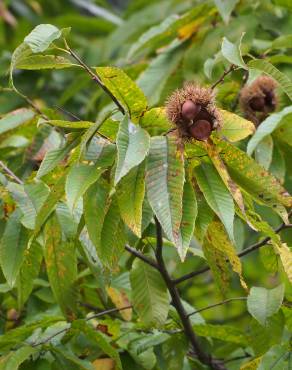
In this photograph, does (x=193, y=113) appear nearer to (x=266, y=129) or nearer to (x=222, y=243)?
(x=222, y=243)

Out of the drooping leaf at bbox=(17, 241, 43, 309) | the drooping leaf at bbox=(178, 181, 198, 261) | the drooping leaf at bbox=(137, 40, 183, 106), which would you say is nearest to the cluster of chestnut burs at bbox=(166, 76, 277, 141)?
the drooping leaf at bbox=(178, 181, 198, 261)

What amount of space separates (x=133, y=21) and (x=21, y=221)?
2048 millimetres

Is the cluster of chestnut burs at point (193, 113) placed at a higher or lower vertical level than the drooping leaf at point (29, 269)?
higher

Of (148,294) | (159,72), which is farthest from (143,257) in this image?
(159,72)

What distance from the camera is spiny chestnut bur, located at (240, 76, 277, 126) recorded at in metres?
2.38

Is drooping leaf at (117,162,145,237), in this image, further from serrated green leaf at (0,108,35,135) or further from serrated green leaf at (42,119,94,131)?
serrated green leaf at (0,108,35,135)

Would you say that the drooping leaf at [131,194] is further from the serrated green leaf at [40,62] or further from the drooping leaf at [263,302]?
the drooping leaf at [263,302]

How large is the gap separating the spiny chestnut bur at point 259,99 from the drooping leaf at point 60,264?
62 centimetres

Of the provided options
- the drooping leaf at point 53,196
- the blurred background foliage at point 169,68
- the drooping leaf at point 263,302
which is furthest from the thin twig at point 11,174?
the drooping leaf at point 263,302

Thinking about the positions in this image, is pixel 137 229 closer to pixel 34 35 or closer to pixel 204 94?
pixel 204 94

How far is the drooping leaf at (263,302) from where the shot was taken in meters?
2.01

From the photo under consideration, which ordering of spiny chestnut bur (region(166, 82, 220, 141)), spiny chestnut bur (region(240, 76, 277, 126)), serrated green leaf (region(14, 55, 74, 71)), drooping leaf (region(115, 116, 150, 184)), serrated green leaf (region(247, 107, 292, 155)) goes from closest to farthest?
drooping leaf (region(115, 116, 150, 184)) < spiny chestnut bur (region(166, 82, 220, 141)) < serrated green leaf (region(14, 55, 74, 71)) < serrated green leaf (region(247, 107, 292, 155)) < spiny chestnut bur (region(240, 76, 277, 126))

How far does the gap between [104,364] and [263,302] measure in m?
0.43

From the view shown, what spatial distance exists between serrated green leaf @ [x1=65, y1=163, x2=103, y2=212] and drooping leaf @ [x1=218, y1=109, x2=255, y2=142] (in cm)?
29
